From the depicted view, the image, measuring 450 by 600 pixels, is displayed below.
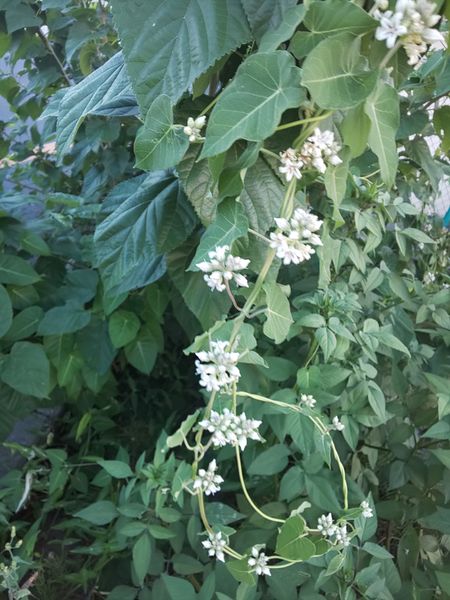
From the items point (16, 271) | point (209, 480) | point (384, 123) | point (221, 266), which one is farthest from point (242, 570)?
point (16, 271)

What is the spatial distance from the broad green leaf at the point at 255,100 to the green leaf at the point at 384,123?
0.20 feet

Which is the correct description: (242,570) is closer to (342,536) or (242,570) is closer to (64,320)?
(342,536)

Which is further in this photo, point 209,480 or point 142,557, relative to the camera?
point 142,557

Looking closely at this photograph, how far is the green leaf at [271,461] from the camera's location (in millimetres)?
894

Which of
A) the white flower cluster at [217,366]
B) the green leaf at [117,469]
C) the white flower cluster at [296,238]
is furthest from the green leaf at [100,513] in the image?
the white flower cluster at [296,238]

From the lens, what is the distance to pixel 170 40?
0.47m

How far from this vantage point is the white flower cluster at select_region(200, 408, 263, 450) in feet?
1.69

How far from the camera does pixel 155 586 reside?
35.3 inches

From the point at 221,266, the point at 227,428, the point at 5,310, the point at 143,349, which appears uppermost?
the point at 221,266

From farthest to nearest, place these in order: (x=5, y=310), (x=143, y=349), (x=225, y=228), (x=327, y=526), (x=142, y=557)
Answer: (x=143, y=349) < (x=5, y=310) < (x=142, y=557) < (x=327, y=526) < (x=225, y=228)

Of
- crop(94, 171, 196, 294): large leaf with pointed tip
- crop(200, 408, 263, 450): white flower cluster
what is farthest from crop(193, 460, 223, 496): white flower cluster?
crop(94, 171, 196, 294): large leaf with pointed tip

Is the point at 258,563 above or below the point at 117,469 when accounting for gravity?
above

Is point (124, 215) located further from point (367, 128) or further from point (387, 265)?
point (387, 265)

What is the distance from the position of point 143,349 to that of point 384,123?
0.91m
